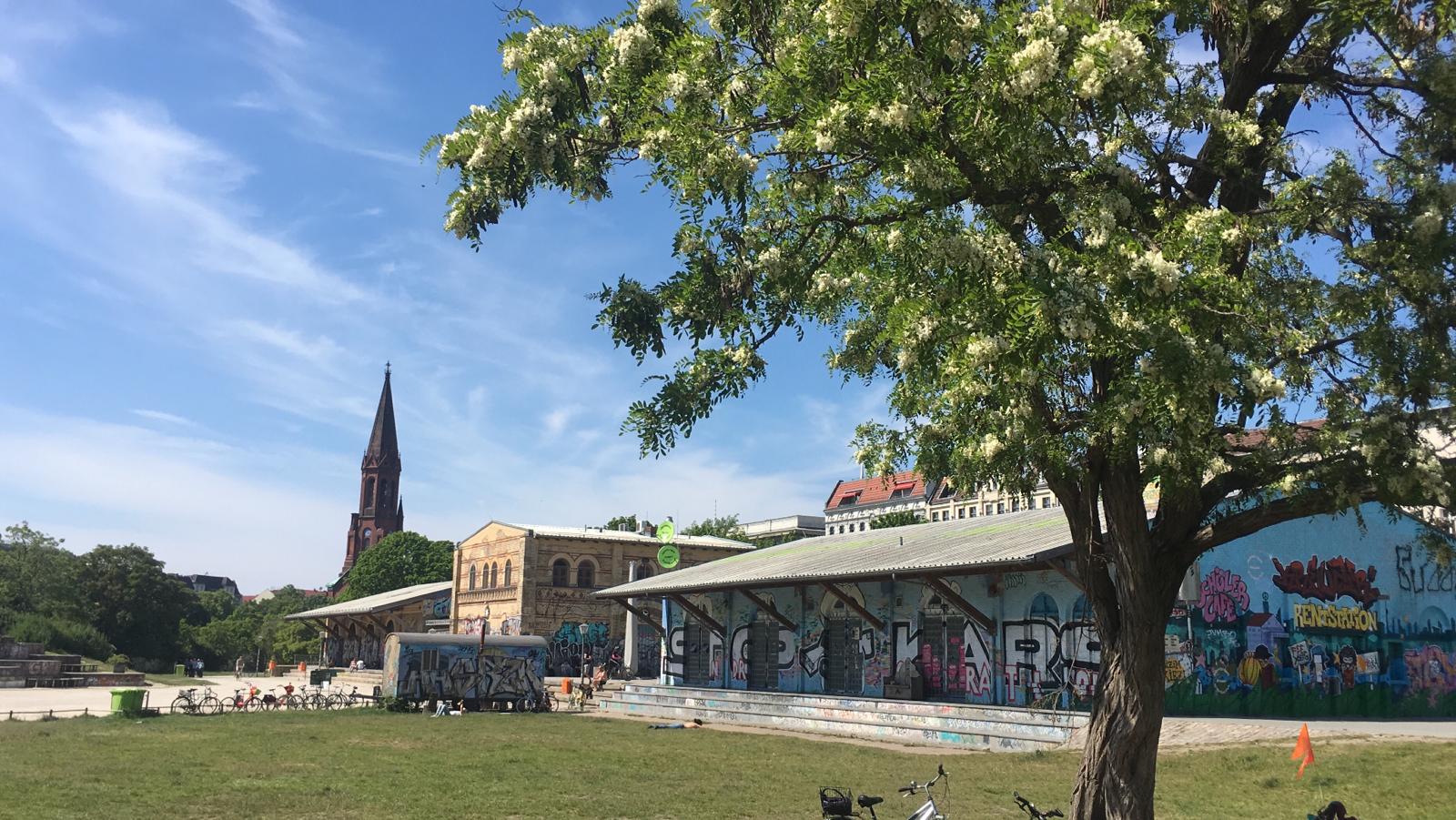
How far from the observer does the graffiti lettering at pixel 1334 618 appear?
2667 cm

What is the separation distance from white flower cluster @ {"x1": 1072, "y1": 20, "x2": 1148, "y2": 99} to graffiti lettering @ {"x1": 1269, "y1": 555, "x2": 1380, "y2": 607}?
22.7 meters

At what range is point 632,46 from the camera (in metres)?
9.34

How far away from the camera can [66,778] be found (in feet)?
52.5

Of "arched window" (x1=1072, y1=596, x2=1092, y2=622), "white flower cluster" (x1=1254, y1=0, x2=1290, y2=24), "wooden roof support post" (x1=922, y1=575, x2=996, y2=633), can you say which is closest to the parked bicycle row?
"wooden roof support post" (x1=922, y1=575, x2=996, y2=633)

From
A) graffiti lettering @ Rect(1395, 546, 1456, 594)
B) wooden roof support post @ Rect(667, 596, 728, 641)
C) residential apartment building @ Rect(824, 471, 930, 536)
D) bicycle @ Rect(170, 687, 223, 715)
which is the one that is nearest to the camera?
graffiti lettering @ Rect(1395, 546, 1456, 594)

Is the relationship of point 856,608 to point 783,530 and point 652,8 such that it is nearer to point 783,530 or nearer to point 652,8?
point 652,8

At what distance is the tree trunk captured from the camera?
958 cm

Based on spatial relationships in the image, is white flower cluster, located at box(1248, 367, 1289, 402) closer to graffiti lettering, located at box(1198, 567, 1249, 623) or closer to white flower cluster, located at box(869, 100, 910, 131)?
white flower cluster, located at box(869, 100, 910, 131)

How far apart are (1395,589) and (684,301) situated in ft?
88.1

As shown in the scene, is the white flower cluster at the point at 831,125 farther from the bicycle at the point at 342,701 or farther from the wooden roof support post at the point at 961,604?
the bicycle at the point at 342,701

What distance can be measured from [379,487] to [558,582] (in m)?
106

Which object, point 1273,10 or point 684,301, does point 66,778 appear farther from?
point 1273,10

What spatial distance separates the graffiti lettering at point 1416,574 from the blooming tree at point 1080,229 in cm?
2269

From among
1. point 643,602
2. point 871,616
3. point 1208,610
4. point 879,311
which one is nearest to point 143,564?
point 643,602
